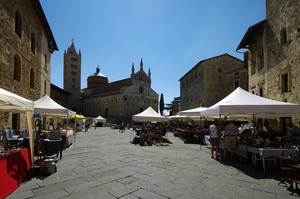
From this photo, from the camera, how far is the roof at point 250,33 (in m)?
12.8

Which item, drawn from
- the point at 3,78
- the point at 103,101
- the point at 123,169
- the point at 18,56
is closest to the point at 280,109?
the point at 123,169

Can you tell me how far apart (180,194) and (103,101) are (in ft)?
164

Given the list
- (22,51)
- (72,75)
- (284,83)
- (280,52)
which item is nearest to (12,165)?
(22,51)

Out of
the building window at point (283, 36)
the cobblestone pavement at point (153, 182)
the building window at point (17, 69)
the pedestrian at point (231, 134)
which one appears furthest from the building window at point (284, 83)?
the building window at point (17, 69)

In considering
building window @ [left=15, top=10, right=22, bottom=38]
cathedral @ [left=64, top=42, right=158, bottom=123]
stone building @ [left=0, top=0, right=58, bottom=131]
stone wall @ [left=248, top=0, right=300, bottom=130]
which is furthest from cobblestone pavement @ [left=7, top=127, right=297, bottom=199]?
cathedral @ [left=64, top=42, right=158, bottom=123]

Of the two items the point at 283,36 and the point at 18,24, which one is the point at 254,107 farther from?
the point at 18,24

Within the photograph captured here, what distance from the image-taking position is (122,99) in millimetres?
46344

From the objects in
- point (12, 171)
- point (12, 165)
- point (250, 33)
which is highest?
point (250, 33)

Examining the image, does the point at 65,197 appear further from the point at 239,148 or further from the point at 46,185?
the point at 239,148

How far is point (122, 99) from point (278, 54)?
38478mm

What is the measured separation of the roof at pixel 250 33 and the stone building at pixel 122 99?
32.9 m

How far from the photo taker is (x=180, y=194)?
3568mm

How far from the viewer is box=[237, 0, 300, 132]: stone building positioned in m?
9.22

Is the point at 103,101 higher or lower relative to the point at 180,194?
higher
